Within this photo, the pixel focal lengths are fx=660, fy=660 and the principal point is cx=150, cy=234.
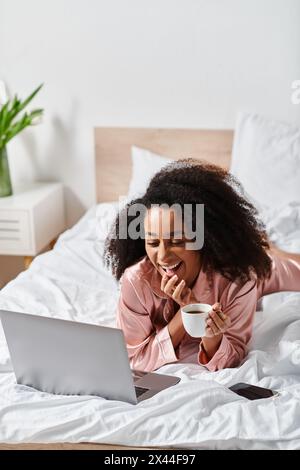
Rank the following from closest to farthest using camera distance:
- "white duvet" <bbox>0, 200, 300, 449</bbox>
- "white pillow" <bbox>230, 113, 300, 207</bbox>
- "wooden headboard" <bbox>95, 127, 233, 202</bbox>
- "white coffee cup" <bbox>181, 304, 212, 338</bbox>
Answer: "white duvet" <bbox>0, 200, 300, 449</bbox> < "white coffee cup" <bbox>181, 304, 212, 338</bbox> < "white pillow" <bbox>230, 113, 300, 207</bbox> < "wooden headboard" <bbox>95, 127, 233, 202</bbox>

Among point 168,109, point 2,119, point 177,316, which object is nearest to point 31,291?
point 177,316

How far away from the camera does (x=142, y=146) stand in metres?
3.13

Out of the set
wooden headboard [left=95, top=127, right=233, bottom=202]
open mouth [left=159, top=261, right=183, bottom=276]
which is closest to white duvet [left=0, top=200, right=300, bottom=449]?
open mouth [left=159, top=261, right=183, bottom=276]

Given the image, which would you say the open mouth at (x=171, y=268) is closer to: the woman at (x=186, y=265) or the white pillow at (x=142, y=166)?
the woman at (x=186, y=265)

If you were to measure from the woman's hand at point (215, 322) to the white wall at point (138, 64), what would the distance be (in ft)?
5.63

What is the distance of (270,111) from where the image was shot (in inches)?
118

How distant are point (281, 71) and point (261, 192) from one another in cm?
58

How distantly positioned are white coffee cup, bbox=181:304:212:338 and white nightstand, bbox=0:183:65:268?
1540mm

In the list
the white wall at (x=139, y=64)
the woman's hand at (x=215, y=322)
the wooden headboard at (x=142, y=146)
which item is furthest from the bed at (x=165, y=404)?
the white wall at (x=139, y=64)

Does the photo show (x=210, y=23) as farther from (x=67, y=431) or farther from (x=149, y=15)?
(x=67, y=431)

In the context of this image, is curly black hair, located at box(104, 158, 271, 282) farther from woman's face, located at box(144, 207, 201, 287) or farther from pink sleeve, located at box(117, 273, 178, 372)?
pink sleeve, located at box(117, 273, 178, 372)

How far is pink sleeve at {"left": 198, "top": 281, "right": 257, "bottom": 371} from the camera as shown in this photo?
1671mm

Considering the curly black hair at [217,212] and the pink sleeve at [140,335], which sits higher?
the curly black hair at [217,212]

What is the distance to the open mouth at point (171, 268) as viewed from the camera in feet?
5.34
